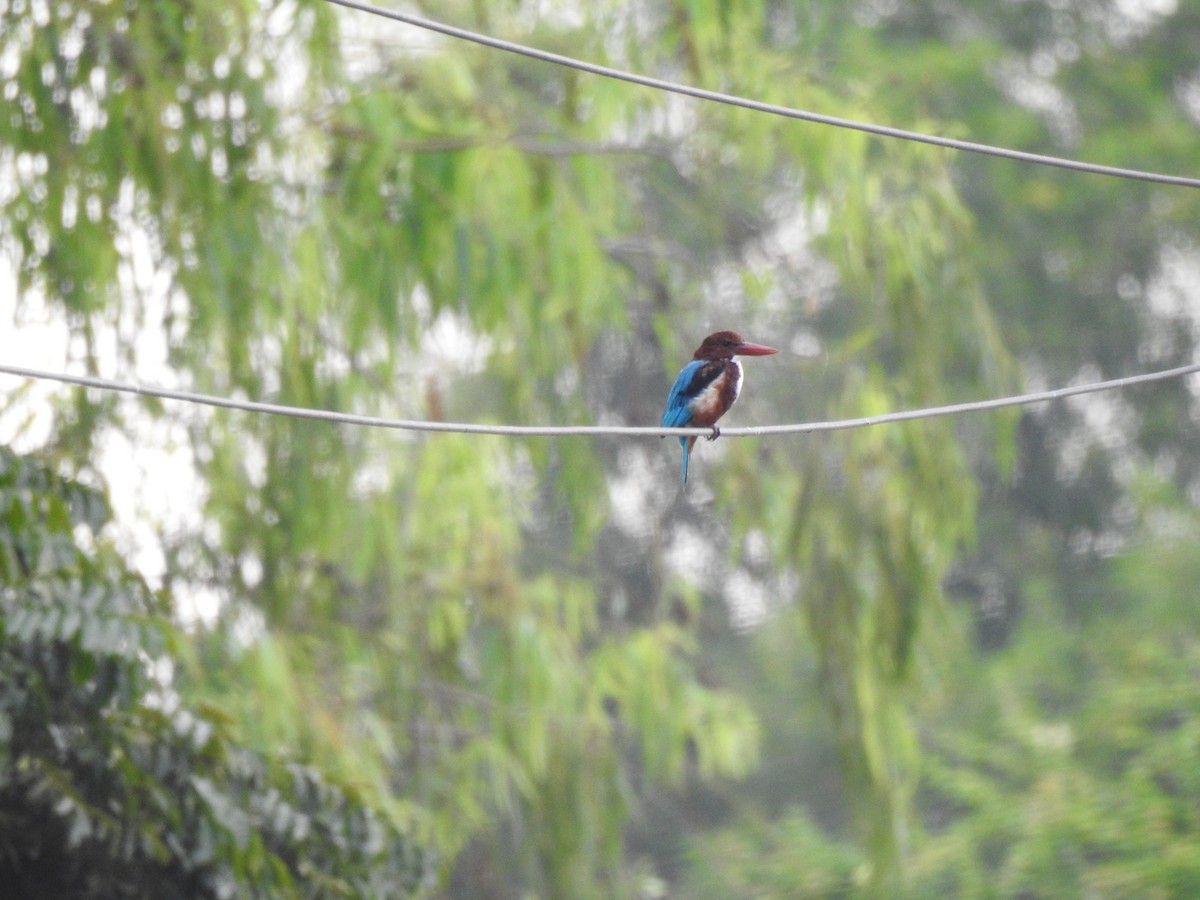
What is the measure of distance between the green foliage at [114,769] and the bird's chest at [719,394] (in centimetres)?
126

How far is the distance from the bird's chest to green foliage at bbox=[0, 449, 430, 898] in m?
1.26

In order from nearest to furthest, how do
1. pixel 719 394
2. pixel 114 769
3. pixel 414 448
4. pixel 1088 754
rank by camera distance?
pixel 114 769, pixel 719 394, pixel 414 448, pixel 1088 754

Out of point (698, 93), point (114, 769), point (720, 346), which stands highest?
point (698, 93)

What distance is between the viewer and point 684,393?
4328 millimetres

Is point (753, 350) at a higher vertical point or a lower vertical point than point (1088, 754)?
higher

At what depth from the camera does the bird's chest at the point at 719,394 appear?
4254 millimetres

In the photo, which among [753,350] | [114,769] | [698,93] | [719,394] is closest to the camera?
[698,93]

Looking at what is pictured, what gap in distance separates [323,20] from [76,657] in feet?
6.46

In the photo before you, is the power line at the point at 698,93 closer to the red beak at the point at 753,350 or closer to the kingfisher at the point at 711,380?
the red beak at the point at 753,350

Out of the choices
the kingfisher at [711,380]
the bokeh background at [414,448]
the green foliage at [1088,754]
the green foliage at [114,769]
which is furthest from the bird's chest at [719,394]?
the green foliage at [1088,754]

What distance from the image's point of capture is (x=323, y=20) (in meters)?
4.70

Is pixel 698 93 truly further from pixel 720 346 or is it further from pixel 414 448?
pixel 414 448

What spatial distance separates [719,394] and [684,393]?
107 mm

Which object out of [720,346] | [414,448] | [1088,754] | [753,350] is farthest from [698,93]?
[1088,754]
